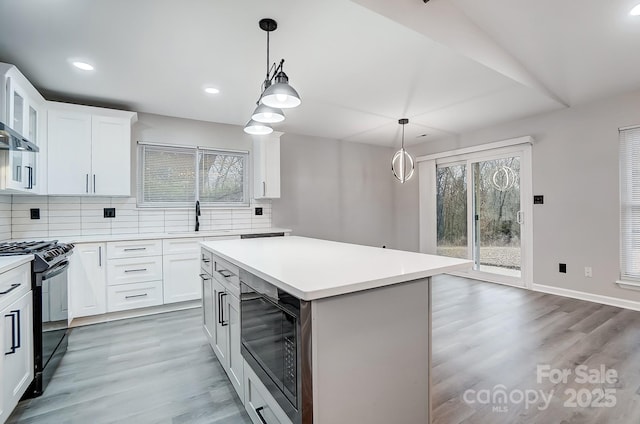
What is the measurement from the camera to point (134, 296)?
132 inches

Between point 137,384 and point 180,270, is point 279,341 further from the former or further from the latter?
point 180,270

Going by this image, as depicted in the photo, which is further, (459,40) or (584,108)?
(584,108)

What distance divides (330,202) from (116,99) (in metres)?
3.47

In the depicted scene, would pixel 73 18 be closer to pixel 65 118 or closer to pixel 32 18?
pixel 32 18

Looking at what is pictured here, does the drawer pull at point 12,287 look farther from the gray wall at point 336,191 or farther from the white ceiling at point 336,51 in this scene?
the gray wall at point 336,191

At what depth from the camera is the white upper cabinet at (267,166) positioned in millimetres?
4453

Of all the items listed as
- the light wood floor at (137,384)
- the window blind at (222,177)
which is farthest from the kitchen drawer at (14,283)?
the window blind at (222,177)

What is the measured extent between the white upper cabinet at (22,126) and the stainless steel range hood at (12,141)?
0.19ft

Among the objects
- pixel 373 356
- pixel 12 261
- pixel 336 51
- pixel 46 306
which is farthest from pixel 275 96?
pixel 46 306

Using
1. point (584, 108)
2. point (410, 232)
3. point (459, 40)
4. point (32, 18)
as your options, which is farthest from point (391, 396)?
point (410, 232)

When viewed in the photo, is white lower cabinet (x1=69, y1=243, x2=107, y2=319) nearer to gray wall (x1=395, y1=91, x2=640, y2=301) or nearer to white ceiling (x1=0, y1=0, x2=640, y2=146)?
white ceiling (x1=0, y1=0, x2=640, y2=146)

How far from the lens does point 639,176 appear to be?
3518mm

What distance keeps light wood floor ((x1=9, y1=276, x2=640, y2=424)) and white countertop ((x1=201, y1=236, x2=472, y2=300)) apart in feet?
3.04

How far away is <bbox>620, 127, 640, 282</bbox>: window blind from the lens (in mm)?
3523
